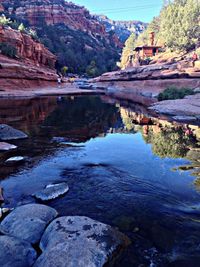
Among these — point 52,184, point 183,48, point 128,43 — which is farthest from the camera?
point 128,43

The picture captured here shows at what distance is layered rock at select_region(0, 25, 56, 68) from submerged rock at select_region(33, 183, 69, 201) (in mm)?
43471

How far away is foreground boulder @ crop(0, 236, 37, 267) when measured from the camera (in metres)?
4.46

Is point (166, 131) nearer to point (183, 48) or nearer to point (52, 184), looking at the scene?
point (52, 184)

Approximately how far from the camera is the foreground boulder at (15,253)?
4465mm

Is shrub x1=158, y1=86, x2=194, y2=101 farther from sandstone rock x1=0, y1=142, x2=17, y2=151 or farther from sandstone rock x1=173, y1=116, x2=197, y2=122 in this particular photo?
sandstone rock x1=0, y1=142, x2=17, y2=151

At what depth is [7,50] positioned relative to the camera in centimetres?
4238

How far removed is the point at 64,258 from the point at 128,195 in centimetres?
358

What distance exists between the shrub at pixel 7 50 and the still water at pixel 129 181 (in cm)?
3007

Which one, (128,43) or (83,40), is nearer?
(128,43)

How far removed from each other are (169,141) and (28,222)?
10.1 m

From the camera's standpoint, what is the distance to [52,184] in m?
8.18

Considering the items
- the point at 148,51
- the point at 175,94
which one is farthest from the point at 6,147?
the point at 148,51

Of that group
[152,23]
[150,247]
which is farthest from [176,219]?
[152,23]

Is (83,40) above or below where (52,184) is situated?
above
